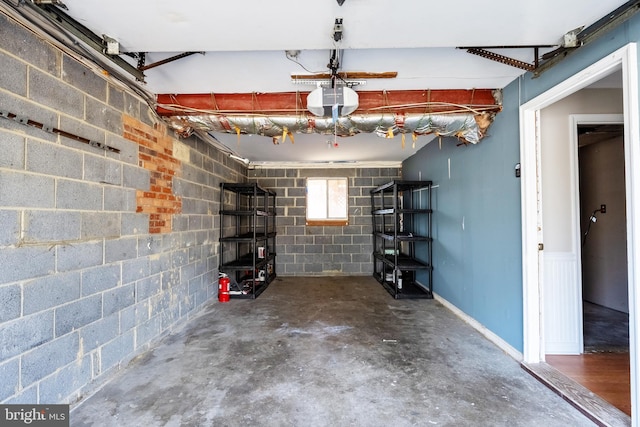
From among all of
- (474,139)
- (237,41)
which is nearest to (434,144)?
(474,139)

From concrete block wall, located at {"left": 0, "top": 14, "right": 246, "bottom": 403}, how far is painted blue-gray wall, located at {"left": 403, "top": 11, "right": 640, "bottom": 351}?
322cm

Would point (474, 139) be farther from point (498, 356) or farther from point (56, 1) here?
point (56, 1)

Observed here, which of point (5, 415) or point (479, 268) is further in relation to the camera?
point (479, 268)

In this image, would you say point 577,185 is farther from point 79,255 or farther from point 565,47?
point 79,255

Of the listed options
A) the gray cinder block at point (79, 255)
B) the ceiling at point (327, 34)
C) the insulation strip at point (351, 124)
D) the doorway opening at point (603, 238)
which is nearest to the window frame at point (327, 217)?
the insulation strip at point (351, 124)

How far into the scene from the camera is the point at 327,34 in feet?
5.70

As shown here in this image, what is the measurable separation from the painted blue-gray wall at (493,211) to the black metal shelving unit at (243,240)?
8.87ft

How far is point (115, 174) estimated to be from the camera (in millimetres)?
2266

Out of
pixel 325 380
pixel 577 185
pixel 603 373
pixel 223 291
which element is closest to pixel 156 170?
pixel 223 291

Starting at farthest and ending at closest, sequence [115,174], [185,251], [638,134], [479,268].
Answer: [185,251], [479,268], [115,174], [638,134]

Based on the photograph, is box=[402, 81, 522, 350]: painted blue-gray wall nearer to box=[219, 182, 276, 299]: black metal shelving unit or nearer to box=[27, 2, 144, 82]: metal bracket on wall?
box=[219, 182, 276, 299]: black metal shelving unit

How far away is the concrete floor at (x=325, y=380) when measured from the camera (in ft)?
5.73

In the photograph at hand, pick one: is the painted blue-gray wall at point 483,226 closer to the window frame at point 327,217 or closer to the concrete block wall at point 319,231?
the concrete block wall at point 319,231

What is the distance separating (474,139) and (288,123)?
1.85m
